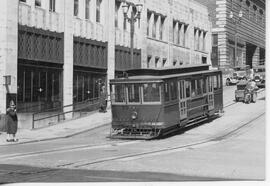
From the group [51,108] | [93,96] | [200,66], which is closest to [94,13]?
[93,96]

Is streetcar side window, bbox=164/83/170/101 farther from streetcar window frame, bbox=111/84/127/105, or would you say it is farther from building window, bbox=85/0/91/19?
building window, bbox=85/0/91/19

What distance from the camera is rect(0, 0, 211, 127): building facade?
89.0 feet

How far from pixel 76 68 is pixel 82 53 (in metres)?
1.30

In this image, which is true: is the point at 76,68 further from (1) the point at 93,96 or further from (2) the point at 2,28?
(2) the point at 2,28

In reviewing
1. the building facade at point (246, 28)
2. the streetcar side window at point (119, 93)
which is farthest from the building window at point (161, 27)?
the streetcar side window at point (119, 93)

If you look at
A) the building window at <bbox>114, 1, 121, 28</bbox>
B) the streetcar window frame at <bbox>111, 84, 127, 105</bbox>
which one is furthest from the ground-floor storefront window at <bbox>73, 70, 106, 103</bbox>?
the streetcar window frame at <bbox>111, 84, 127, 105</bbox>

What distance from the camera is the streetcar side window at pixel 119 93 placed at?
2166 centimetres

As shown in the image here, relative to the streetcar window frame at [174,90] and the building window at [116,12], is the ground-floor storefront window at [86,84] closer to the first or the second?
the building window at [116,12]

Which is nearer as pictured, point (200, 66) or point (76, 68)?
point (200, 66)

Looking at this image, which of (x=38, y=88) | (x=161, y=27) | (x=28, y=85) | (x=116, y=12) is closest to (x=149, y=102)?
(x=28, y=85)

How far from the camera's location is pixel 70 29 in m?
32.2

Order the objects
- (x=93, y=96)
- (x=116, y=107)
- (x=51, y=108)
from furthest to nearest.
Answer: (x=93, y=96)
(x=51, y=108)
(x=116, y=107)

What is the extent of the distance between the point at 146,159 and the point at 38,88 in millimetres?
15421

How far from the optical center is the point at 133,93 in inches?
845
